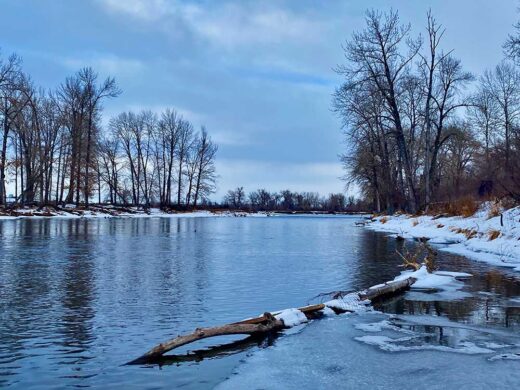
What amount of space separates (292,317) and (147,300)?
10.2ft

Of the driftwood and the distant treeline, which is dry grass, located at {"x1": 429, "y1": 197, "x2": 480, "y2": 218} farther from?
the distant treeline

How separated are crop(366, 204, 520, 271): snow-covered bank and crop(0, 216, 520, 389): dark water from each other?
124cm

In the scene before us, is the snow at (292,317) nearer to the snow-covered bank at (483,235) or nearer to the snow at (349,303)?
the snow at (349,303)

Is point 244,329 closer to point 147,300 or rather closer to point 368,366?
point 368,366

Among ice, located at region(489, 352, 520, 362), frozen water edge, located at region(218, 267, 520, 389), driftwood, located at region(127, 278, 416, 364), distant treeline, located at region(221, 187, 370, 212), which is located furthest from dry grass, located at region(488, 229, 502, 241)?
distant treeline, located at region(221, 187, 370, 212)

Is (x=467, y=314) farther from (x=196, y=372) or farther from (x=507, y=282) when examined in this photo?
(x=196, y=372)

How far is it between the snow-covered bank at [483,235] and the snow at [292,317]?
891 centimetres

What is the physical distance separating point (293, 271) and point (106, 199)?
2931 inches

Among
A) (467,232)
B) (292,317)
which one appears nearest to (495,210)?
(467,232)

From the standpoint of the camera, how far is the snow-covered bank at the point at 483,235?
1569 cm

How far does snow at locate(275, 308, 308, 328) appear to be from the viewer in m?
7.17

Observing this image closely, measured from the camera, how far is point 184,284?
10.7m

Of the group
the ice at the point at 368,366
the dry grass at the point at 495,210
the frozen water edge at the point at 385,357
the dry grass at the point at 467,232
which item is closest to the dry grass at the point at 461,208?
the dry grass at the point at 467,232

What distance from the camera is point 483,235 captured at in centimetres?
1898
